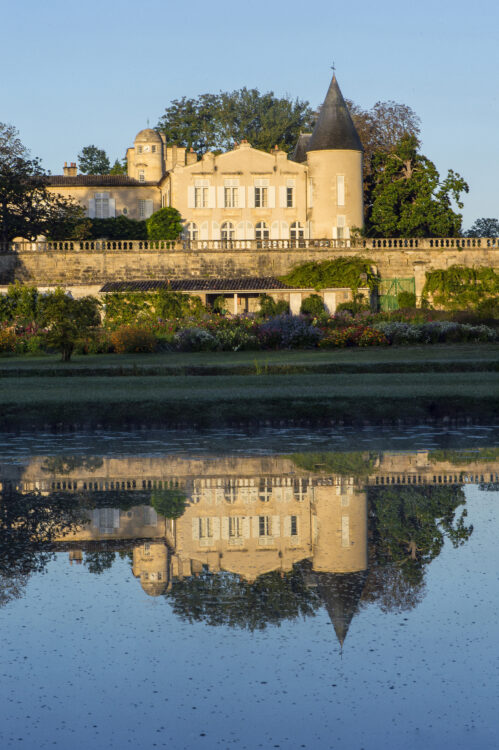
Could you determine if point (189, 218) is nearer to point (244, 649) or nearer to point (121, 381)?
point (121, 381)

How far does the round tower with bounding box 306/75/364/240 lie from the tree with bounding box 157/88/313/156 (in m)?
22.6

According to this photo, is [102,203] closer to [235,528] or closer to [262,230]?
[262,230]

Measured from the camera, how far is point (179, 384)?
66.3ft

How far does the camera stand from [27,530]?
747cm

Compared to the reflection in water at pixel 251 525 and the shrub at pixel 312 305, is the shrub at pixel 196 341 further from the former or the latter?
the reflection in water at pixel 251 525

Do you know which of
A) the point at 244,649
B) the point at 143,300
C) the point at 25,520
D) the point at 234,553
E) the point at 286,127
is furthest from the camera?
the point at 286,127

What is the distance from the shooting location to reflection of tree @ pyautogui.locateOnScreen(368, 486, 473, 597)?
6340mm

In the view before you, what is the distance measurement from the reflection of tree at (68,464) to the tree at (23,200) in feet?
161

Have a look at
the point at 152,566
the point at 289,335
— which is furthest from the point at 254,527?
the point at 289,335

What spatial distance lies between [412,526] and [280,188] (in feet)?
188

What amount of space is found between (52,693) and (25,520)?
11.9 feet

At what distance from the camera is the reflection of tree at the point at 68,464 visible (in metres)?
10.5

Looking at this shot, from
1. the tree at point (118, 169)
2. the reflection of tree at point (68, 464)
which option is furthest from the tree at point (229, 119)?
the reflection of tree at point (68, 464)

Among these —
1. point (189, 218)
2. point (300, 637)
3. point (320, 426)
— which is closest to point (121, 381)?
point (320, 426)
